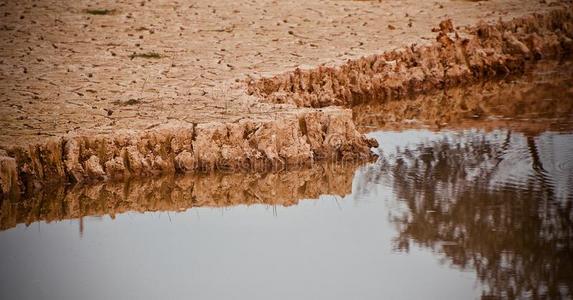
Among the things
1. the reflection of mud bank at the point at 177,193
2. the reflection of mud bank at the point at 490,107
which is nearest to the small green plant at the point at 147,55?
the reflection of mud bank at the point at 490,107

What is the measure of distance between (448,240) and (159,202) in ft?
8.97

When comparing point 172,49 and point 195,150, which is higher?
point 172,49

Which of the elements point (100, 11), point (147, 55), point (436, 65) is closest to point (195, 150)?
point (147, 55)

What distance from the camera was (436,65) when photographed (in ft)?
42.8

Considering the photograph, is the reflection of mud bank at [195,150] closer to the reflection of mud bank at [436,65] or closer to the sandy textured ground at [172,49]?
the sandy textured ground at [172,49]

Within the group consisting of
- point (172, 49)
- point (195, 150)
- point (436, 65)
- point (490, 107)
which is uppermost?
point (172, 49)

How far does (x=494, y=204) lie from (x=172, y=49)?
6075mm

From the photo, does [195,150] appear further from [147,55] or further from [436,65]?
[436,65]

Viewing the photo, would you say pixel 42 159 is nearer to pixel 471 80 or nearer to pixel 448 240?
pixel 448 240

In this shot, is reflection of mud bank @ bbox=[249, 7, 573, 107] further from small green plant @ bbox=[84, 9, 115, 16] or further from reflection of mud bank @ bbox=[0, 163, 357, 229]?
small green plant @ bbox=[84, 9, 115, 16]

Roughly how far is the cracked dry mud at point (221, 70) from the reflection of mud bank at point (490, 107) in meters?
0.32

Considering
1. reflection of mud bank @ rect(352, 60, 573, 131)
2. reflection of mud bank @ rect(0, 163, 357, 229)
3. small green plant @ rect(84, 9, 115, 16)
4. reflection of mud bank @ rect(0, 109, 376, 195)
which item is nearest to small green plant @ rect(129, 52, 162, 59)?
small green plant @ rect(84, 9, 115, 16)

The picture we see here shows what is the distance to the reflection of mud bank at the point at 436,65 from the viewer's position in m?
11.7

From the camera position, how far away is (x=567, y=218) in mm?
7895
